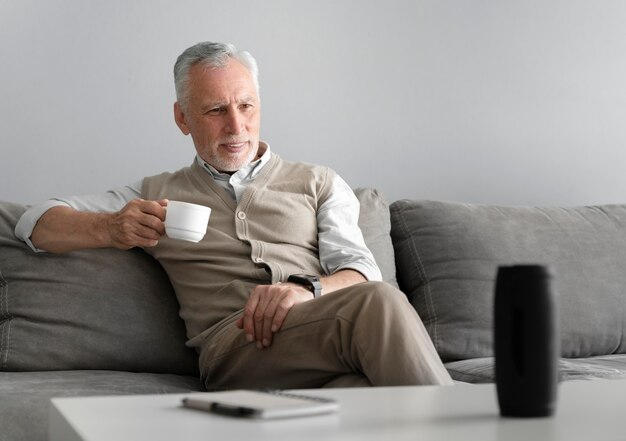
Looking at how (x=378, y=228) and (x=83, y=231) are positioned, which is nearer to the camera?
(x=83, y=231)

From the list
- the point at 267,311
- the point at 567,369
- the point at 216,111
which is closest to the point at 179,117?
the point at 216,111

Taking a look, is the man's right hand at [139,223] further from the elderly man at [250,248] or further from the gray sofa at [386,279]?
the gray sofa at [386,279]

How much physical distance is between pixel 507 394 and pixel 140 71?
183cm

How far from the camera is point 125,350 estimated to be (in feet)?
6.81

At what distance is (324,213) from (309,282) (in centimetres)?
34

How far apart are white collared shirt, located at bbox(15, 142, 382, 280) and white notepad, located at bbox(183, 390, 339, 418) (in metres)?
1.09

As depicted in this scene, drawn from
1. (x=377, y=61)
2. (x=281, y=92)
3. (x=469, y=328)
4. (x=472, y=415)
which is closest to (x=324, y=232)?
(x=469, y=328)

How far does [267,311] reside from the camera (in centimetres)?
183

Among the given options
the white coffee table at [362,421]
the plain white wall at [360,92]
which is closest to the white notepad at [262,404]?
the white coffee table at [362,421]

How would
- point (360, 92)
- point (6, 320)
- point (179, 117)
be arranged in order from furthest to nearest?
point (360, 92)
point (179, 117)
point (6, 320)

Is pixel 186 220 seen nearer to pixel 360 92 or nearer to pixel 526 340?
pixel 526 340

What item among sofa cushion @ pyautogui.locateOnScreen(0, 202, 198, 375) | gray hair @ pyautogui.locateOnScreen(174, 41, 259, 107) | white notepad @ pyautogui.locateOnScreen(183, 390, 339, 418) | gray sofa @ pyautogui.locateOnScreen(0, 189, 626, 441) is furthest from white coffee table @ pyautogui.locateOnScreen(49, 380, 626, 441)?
gray hair @ pyautogui.locateOnScreen(174, 41, 259, 107)

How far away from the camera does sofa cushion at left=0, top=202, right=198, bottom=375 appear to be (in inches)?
80.1

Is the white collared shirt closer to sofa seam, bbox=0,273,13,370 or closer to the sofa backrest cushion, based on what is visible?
sofa seam, bbox=0,273,13,370
